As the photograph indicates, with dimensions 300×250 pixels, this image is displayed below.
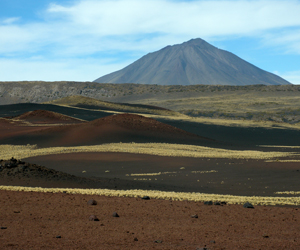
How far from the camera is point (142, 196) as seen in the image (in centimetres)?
1593

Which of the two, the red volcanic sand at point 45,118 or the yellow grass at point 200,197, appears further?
the red volcanic sand at point 45,118

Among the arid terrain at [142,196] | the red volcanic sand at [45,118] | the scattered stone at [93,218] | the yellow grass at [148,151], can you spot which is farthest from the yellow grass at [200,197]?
the red volcanic sand at [45,118]

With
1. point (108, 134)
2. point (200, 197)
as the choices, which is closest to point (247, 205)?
point (200, 197)

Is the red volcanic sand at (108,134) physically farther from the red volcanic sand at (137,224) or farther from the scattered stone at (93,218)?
the scattered stone at (93,218)

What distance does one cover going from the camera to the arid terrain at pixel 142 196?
1003 centimetres

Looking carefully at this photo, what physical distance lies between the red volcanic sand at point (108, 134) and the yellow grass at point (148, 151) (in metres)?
2.75

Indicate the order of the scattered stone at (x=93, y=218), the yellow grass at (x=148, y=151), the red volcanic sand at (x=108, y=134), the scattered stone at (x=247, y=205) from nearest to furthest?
the scattered stone at (x=93, y=218) → the scattered stone at (x=247, y=205) → the yellow grass at (x=148, y=151) → the red volcanic sand at (x=108, y=134)

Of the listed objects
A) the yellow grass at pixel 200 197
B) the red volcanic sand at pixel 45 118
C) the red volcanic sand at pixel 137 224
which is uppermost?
the red volcanic sand at pixel 45 118

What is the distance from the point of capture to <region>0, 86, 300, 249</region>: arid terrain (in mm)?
10031

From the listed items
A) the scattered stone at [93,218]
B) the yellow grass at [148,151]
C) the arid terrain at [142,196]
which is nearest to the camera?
the arid terrain at [142,196]

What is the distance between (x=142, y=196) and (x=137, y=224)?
4.41m

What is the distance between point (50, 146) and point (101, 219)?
2970 cm

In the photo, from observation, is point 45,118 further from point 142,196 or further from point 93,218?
point 93,218

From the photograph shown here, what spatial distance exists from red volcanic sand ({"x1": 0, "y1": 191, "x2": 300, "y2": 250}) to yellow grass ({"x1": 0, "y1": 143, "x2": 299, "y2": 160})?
19371 millimetres
